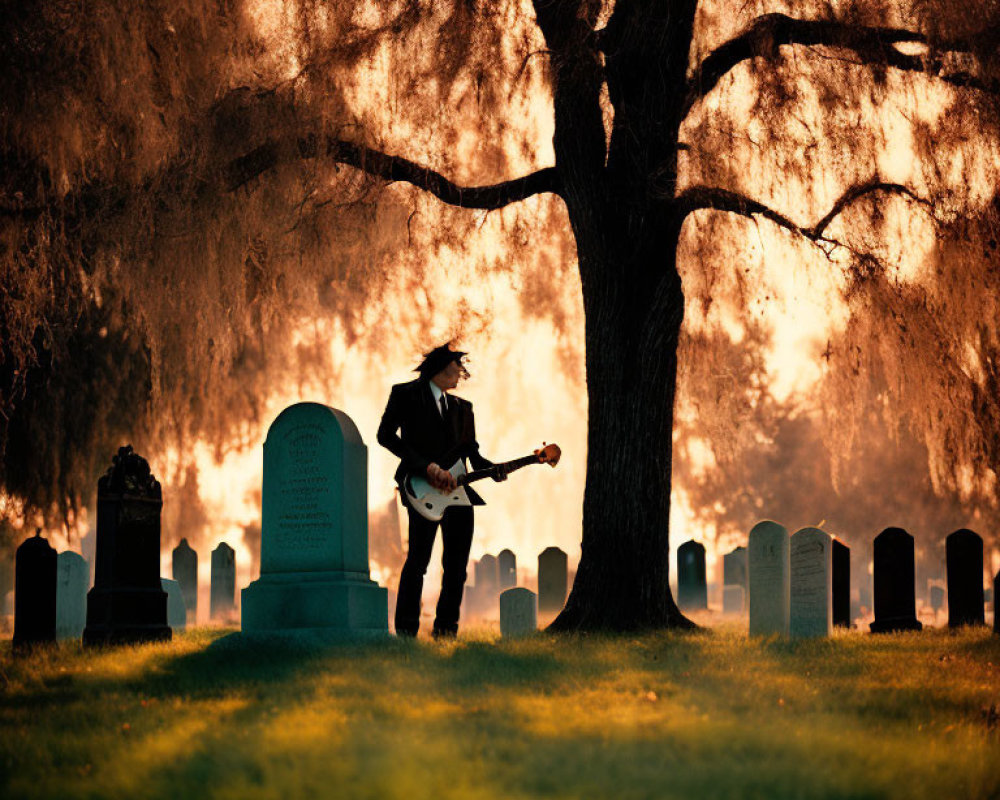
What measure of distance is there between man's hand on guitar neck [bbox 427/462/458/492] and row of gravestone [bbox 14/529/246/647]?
336cm

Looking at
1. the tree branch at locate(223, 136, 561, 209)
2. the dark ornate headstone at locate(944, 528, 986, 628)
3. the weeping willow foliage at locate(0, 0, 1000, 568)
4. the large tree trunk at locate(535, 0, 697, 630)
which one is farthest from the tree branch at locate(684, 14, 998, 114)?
the dark ornate headstone at locate(944, 528, 986, 628)

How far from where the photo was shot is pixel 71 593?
45.0 feet

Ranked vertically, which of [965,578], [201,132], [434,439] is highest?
[201,132]

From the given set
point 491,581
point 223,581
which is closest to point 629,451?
point 223,581

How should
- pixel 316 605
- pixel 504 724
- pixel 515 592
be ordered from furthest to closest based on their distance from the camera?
pixel 515 592, pixel 316 605, pixel 504 724

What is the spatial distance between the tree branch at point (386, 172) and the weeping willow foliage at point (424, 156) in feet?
0.15

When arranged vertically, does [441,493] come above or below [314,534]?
above

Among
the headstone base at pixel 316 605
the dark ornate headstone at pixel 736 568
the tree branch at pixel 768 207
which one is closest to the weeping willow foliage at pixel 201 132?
the tree branch at pixel 768 207

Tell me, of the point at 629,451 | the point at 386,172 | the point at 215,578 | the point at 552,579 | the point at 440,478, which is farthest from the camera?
the point at 215,578

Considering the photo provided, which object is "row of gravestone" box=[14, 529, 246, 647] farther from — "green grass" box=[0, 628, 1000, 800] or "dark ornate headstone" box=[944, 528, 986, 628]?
"dark ornate headstone" box=[944, 528, 986, 628]

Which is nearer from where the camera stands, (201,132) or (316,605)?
(316,605)

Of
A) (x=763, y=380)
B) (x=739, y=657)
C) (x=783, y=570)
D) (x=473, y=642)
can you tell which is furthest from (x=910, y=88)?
(x=763, y=380)

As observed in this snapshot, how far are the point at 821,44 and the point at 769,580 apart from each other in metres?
4.59

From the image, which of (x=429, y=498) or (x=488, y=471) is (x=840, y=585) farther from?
(x=429, y=498)
